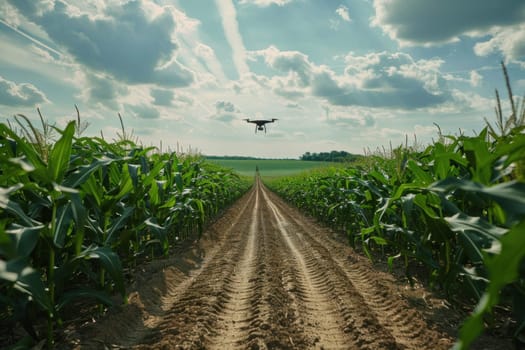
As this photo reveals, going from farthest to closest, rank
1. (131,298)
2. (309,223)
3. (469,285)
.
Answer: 1. (309,223)
2. (131,298)
3. (469,285)

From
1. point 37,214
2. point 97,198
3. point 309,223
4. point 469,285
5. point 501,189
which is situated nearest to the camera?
point 501,189

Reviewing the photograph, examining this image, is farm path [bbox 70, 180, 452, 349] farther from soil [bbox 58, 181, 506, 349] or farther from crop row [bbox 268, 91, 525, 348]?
crop row [bbox 268, 91, 525, 348]

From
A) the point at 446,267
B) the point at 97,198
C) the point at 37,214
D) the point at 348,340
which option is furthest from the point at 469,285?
the point at 37,214

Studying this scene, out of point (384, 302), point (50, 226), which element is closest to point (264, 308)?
point (384, 302)

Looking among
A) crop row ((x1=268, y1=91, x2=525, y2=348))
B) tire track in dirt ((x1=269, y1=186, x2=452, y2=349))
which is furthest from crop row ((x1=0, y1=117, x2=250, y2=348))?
tire track in dirt ((x1=269, y1=186, x2=452, y2=349))

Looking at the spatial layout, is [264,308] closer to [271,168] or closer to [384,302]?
[384,302]

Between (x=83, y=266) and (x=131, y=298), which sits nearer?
(x=83, y=266)

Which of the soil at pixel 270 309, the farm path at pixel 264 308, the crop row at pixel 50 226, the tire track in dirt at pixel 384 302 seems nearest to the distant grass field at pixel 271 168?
the tire track in dirt at pixel 384 302

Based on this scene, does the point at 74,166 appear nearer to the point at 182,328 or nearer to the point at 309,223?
the point at 182,328
